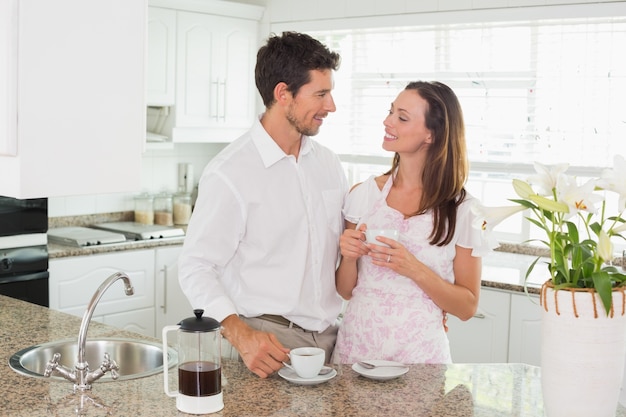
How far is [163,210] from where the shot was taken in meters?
5.36

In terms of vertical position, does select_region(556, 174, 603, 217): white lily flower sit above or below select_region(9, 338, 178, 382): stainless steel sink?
above

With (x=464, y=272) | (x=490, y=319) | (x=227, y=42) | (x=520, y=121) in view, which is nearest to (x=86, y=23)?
(x=464, y=272)

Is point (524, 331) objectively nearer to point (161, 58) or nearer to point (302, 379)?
point (302, 379)

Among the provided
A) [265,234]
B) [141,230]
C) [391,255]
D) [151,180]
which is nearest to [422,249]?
[391,255]

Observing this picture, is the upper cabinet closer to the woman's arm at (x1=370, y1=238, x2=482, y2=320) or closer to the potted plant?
the woman's arm at (x1=370, y1=238, x2=482, y2=320)

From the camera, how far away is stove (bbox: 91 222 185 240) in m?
4.89

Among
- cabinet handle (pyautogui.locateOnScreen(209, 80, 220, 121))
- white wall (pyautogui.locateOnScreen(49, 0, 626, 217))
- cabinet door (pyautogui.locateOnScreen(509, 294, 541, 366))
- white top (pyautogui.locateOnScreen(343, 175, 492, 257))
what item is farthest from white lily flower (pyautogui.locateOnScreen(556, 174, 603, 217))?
cabinet handle (pyautogui.locateOnScreen(209, 80, 220, 121))

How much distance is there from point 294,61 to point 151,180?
3081mm

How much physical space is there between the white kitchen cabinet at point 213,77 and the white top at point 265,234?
102 inches

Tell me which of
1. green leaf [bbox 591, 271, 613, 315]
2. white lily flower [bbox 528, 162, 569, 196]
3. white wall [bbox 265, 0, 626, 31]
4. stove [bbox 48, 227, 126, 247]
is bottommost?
stove [bbox 48, 227, 126, 247]

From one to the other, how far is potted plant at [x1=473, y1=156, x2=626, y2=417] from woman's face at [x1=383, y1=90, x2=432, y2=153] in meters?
0.80

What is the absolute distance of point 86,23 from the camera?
157 centimetres

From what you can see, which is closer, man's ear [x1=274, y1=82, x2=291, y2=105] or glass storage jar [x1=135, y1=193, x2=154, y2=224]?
man's ear [x1=274, y1=82, x2=291, y2=105]

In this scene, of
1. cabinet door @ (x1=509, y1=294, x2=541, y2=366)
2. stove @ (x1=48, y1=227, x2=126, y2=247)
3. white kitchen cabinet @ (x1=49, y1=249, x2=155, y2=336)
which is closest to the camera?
cabinet door @ (x1=509, y1=294, x2=541, y2=366)
